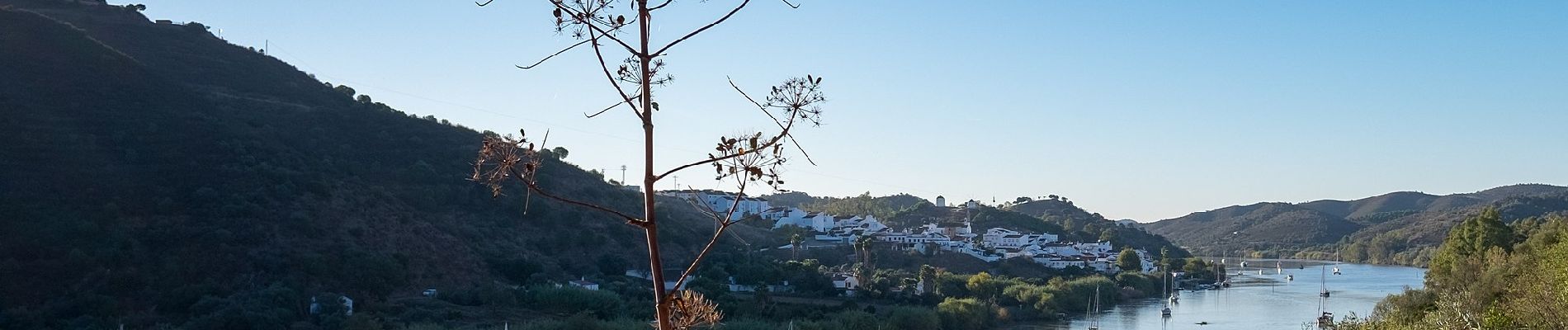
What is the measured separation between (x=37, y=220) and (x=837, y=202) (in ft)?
189

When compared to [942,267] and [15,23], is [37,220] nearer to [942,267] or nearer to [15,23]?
[15,23]

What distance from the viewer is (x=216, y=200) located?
22328 millimetres

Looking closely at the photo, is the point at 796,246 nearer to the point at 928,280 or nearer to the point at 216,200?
the point at 928,280

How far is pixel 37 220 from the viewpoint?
1939cm


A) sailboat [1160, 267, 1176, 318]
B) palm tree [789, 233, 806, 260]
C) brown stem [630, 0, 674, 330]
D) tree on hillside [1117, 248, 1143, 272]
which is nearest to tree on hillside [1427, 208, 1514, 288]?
sailboat [1160, 267, 1176, 318]

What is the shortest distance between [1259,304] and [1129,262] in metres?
9.38

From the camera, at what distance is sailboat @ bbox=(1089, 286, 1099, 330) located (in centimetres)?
3022

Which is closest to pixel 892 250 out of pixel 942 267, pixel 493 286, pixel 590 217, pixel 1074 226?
pixel 942 267

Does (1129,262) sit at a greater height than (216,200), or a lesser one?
lesser

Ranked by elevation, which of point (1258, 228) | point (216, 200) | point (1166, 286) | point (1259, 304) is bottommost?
point (1259, 304)

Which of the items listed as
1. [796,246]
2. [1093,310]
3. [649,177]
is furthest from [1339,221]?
[649,177]

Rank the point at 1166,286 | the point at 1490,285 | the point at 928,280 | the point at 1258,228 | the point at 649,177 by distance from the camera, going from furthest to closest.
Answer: the point at 1258,228 → the point at 1166,286 → the point at 928,280 → the point at 1490,285 → the point at 649,177

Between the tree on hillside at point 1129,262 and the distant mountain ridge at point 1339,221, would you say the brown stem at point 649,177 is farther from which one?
the distant mountain ridge at point 1339,221

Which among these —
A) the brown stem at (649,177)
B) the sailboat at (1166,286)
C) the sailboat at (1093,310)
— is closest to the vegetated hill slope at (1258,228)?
the sailboat at (1166,286)
